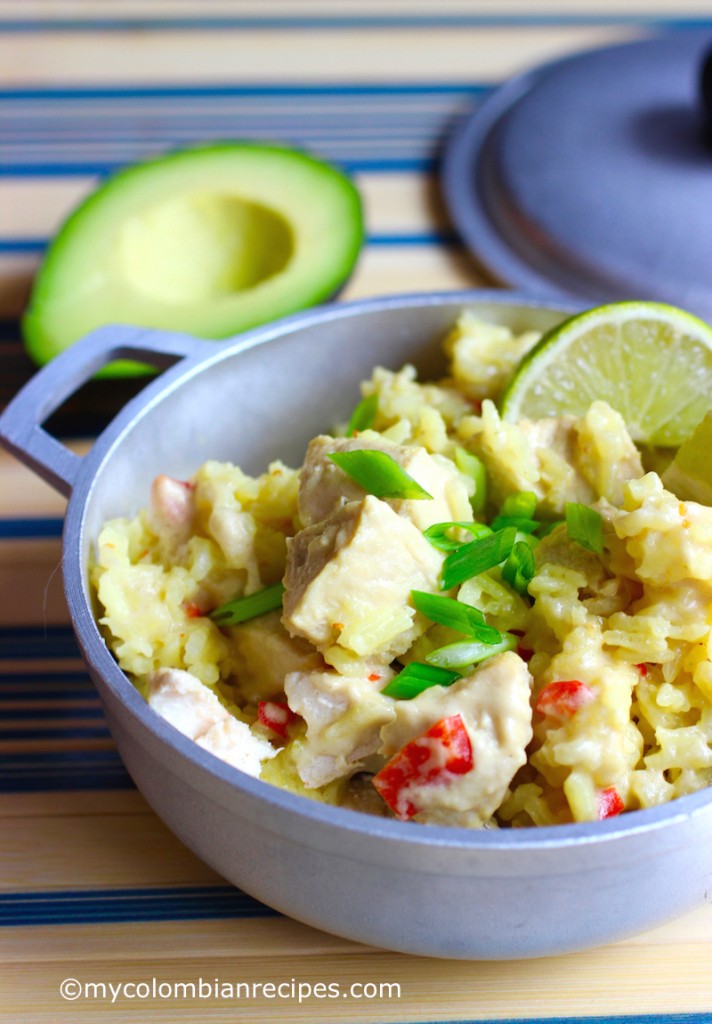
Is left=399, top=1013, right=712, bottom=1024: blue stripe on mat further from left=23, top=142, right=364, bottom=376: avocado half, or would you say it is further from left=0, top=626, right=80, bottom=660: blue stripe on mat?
left=23, top=142, right=364, bottom=376: avocado half

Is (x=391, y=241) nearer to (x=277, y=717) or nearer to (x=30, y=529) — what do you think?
(x=30, y=529)

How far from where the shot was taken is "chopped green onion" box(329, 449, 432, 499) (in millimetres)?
1452

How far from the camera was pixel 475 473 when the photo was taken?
1619mm

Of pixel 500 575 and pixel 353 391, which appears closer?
pixel 500 575

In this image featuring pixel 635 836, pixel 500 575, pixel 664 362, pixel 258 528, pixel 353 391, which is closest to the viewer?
pixel 635 836

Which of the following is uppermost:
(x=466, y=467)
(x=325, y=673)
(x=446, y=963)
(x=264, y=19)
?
(x=264, y=19)

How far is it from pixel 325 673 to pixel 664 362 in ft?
2.43

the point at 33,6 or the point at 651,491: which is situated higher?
the point at 33,6

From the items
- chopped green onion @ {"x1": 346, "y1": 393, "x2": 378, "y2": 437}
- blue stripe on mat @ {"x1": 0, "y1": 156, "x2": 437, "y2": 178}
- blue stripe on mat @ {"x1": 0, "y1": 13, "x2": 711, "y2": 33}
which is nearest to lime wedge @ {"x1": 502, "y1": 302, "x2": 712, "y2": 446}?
chopped green onion @ {"x1": 346, "y1": 393, "x2": 378, "y2": 437}

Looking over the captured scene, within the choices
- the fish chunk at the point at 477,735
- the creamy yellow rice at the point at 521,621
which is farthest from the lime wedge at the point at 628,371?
the fish chunk at the point at 477,735

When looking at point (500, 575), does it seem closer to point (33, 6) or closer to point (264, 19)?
point (264, 19)

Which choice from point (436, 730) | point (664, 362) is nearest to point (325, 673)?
point (436, 730)

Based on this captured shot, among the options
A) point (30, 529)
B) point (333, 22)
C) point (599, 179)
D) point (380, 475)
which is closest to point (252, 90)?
point (333, 22)

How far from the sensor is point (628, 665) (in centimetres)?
140
